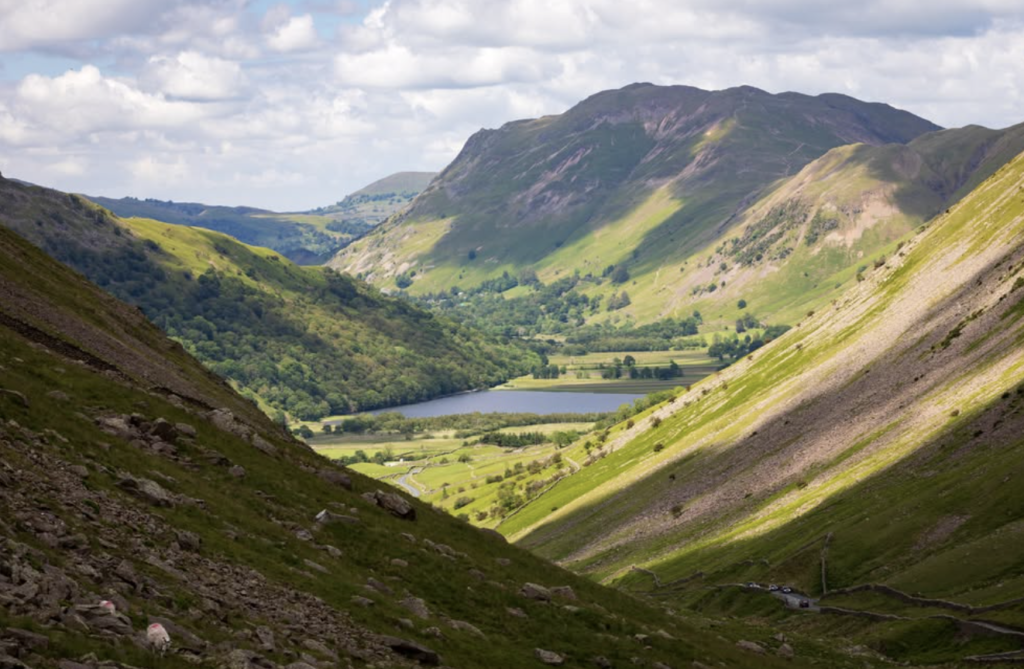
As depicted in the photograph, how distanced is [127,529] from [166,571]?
2.95 meters

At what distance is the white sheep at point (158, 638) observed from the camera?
33094 mm

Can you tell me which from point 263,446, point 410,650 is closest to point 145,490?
point 410,650

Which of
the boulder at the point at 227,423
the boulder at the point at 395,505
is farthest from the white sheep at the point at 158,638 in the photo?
the boulder at the point at 395,505

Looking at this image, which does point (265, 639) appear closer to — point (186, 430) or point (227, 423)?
point (186, 430)

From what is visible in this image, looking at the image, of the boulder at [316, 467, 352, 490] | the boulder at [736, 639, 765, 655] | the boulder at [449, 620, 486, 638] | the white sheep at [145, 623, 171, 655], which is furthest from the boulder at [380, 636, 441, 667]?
the boulder at [736, 639, 765, 655]

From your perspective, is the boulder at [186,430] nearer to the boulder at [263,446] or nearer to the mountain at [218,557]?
the mountain at [218,557]

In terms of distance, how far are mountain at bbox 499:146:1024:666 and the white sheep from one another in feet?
177

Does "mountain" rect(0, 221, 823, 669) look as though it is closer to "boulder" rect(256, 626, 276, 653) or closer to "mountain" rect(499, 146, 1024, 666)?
"boulder" rect(256, 626, 276, 653)

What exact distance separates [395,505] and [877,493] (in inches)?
2628

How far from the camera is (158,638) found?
Answer: 110 feet

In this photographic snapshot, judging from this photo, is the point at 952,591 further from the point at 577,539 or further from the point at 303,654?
the point at 577,539

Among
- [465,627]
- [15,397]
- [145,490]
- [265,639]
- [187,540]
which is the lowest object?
[465,627]

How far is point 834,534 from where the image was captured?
111562 millimetres

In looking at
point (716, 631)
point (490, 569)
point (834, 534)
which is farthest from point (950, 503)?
point (490, 569)
